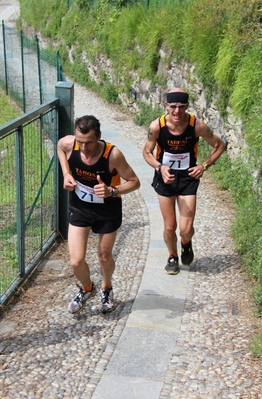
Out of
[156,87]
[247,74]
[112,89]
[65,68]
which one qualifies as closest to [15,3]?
[65,68]

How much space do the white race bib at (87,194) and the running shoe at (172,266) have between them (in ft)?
4.98

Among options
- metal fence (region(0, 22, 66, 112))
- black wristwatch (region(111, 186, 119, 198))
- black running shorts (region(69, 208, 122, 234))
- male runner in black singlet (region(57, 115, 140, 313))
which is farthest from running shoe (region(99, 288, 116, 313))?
metal fence (region(0, 22, 66, 112))

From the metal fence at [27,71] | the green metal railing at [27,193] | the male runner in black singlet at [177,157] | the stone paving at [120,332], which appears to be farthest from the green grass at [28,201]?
the metal fence at [27,71]

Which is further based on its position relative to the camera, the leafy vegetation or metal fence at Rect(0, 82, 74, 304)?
the leafy vegetation

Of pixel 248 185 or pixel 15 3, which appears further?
pixel 15 3

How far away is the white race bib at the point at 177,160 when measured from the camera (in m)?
5.83

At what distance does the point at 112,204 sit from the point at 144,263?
1.65m

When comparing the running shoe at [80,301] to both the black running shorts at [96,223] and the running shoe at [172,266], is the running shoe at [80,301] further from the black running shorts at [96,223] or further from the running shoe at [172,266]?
the running shoe at [172,266]

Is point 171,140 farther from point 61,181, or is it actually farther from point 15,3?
point 15,3

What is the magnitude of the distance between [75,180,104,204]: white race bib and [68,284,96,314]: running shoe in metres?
0.85

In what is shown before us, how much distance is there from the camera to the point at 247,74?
8.24m

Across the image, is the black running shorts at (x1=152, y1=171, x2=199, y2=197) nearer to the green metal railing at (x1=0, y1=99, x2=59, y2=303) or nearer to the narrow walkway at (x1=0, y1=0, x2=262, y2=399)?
the narrow walkway at (x1=0, y1=0, x2=262, y2=399)

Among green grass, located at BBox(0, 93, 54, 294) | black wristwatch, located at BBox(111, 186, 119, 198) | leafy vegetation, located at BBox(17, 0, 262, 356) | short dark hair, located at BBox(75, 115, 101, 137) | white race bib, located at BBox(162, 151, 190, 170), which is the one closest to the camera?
short dark hair, located at BBox(75, 115, 101, 137)

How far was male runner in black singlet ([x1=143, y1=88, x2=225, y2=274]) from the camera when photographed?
565cm
